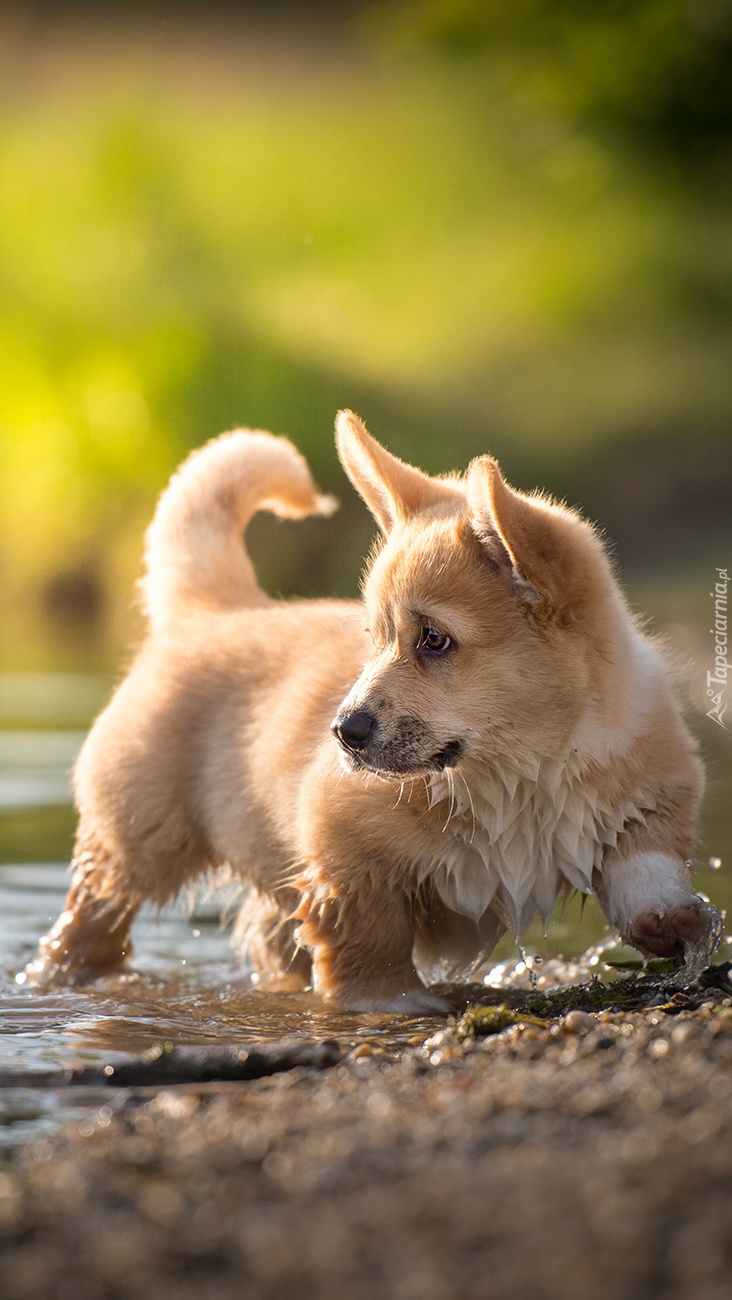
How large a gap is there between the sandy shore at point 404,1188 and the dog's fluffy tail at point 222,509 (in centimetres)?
226

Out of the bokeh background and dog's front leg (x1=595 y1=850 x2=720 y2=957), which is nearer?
dog's front leg (x1=595 y1=850 x2=720 y2=957)

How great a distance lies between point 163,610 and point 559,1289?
3.27 m

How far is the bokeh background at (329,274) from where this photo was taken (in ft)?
55.2

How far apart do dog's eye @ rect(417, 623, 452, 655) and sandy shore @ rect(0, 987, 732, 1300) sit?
103cm

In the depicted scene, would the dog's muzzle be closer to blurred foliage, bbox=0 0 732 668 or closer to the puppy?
the puppy

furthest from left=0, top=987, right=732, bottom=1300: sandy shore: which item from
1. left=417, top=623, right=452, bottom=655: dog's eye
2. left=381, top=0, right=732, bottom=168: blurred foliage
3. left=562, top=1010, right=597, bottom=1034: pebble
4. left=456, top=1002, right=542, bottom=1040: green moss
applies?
left=381, top=0, right=732, bottom=168: blurred foliage

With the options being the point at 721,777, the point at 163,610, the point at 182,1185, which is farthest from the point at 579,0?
the point at 182,1185

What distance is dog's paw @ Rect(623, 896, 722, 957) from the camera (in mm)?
3225

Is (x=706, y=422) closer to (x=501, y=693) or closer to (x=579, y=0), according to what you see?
(x=579, y=0)

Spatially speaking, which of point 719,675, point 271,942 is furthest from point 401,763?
point 719,675

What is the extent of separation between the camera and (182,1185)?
1938 mm

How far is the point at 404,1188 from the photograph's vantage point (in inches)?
70.4

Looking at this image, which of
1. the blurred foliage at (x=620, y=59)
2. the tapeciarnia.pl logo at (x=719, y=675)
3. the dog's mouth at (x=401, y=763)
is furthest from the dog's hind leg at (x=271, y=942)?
the blurred foliage at (x=620, y=59)

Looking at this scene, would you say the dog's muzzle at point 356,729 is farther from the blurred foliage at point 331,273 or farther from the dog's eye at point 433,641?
the blurred foliage at point 331,273
